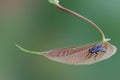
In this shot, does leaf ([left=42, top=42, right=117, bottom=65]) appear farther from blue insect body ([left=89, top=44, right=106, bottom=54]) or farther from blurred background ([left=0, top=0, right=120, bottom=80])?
blurred background ([left=0, top=0, right=120, bottom=80])

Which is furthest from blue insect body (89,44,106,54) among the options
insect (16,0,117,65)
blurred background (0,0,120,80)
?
blurred background (0,0,120,80)

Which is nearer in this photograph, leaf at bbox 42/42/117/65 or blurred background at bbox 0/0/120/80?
leaf at bbox 42/42/117/65

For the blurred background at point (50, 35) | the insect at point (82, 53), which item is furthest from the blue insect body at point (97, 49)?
the blurred background at point (50, 35)

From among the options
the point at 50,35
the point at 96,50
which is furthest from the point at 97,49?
the point at 50,35

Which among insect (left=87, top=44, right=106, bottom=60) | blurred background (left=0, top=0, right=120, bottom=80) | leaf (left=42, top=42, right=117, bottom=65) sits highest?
blurred background (left=0, top=0, right=120, bottom=80)

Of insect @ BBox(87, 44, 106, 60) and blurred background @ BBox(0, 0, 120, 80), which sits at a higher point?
blurred background @ BBox(0, 0, 120, 80)

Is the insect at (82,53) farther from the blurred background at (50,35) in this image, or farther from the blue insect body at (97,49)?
the blurred background at (50,35)

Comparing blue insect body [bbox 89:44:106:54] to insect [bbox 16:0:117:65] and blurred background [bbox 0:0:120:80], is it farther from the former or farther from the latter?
blurred background [bbox 0:0:120:80]

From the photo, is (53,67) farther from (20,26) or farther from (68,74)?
(20,26)

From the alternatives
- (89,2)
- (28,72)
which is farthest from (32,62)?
(89,2)
